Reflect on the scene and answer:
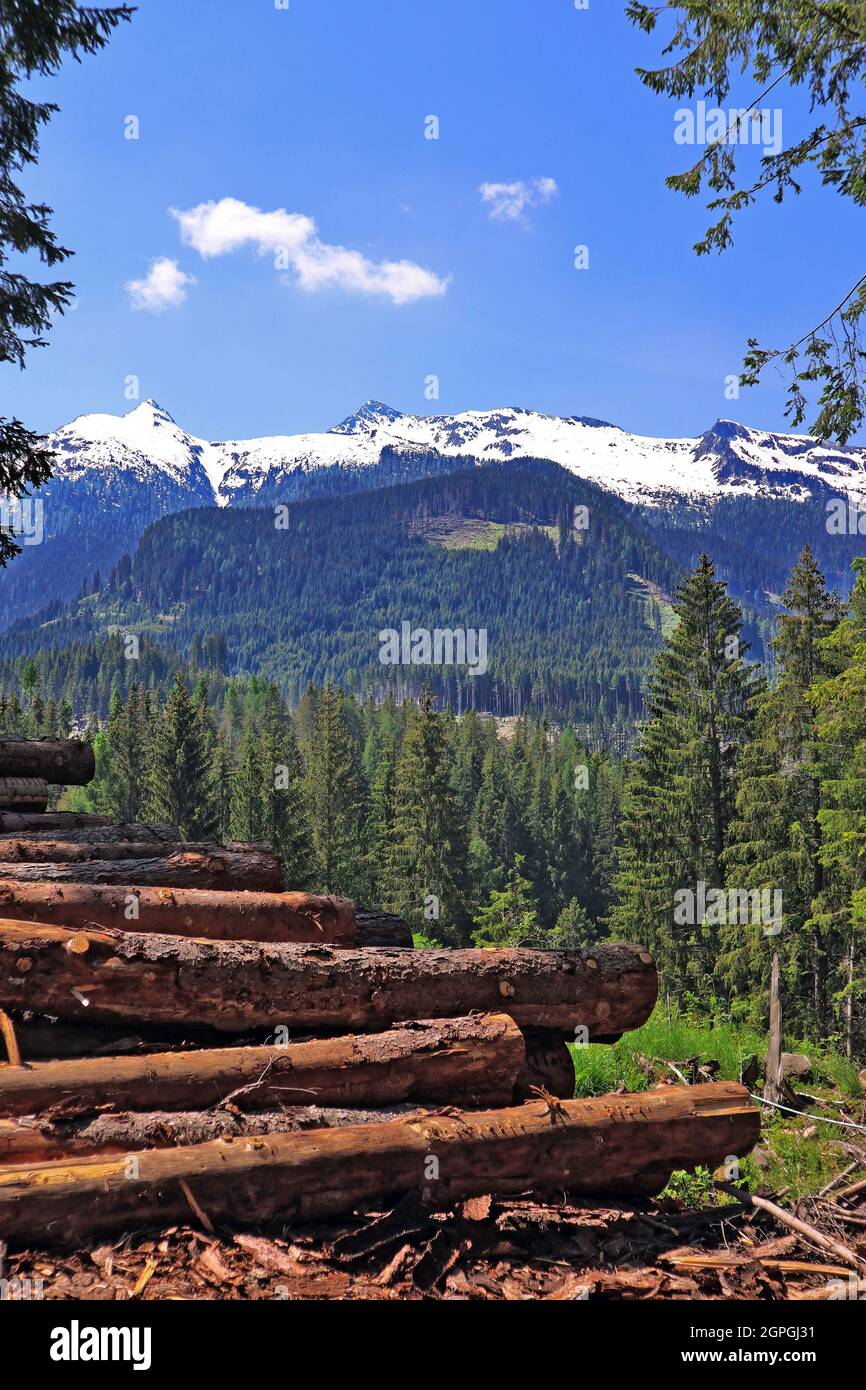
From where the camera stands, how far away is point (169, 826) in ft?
27.7

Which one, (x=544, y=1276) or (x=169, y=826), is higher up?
(x=169, y=826)

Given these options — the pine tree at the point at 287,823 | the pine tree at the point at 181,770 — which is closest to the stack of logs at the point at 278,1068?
the pine tree at the point at 287,823

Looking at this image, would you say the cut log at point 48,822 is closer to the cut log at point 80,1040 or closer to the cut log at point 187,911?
the cut log at point 187,911

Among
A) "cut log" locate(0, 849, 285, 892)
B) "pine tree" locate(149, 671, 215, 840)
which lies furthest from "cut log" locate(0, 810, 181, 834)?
"pine tree" locate(149, 671, 215, 840)

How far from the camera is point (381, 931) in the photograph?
6.93 m

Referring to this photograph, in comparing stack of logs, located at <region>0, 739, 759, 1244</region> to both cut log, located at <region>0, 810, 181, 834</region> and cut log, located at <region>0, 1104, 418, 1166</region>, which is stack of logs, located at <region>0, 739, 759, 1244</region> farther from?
cut log, located at <region>0, 810, 181, 834</region>

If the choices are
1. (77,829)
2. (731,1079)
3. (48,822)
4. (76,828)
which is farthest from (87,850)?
(731,1079)

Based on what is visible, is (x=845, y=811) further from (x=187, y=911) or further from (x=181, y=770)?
(x=181, y=770)

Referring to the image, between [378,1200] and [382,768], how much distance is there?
2328 inches

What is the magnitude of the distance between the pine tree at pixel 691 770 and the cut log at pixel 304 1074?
28511 millimetres

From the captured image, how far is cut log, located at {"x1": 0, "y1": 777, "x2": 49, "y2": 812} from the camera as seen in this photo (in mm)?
10047

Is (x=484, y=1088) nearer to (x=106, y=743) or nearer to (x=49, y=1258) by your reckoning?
(x=49, y=1258)

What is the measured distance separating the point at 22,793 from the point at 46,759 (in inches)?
21.8

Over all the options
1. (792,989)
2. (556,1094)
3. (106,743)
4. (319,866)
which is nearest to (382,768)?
(319,866)
